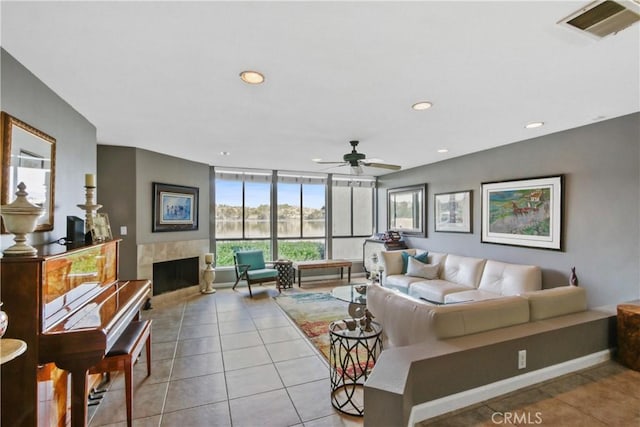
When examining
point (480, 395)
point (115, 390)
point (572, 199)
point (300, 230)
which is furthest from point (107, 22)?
point (300, 230)

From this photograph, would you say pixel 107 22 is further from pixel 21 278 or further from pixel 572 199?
pixel 572 199

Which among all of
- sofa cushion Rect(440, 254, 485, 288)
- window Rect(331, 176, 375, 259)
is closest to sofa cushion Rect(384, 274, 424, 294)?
sofa cushion Rect(440, 254, 485, 288)

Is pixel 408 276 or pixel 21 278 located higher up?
pixel 21 278

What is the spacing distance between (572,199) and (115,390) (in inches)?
203

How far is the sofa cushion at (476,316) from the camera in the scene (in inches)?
75.9

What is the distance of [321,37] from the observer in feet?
5.43

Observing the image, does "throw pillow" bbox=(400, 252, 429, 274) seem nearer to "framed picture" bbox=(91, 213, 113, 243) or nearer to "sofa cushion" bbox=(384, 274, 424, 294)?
"sofa cushion" bbox=(384, 274, 424, 294)

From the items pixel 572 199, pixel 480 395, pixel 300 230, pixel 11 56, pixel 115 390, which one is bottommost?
pixel 115 390

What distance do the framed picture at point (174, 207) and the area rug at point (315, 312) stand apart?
7.23 feet

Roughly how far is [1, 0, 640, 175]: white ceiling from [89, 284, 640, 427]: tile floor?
7.29 ft

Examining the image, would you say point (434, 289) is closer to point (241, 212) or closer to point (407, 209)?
point (407, 209)

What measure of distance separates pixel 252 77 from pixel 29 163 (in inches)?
65.7

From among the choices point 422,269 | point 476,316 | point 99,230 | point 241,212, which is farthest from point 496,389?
point 241,212

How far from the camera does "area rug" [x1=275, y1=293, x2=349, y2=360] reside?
3506mm
